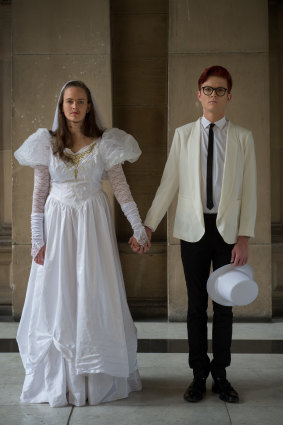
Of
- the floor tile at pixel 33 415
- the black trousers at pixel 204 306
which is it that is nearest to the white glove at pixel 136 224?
the black trousers at pixel 204 306

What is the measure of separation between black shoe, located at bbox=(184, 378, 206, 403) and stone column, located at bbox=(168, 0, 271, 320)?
6.71 feet

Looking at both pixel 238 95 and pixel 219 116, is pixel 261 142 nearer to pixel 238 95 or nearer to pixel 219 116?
pixel 238 95

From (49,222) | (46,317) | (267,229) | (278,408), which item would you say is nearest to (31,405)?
(46,317)

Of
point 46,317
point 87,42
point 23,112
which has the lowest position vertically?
point 46,317

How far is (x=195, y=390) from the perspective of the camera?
3340 millimetres

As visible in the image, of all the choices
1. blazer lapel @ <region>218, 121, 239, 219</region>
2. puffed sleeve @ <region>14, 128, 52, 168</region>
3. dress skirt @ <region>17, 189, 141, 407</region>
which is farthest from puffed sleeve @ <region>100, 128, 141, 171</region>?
blazer lapel @ <region>218, 121, 239, 219</region>

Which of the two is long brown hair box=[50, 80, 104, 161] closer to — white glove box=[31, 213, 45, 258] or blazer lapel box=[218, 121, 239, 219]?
white glove box=[31, 213, 45, 258]

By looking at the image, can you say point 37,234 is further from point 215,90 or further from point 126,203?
point 215,90

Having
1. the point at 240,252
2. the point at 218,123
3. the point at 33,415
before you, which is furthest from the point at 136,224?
the point at 33,415

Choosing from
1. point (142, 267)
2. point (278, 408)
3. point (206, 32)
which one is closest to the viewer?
point (278, 408)

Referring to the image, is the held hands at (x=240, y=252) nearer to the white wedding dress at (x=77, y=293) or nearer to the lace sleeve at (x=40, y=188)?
the white wedding dress at (x=77, y=293)

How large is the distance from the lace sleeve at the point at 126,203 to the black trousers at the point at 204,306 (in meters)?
0.27

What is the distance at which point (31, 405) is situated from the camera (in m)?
3.29

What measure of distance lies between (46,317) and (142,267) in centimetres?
248
